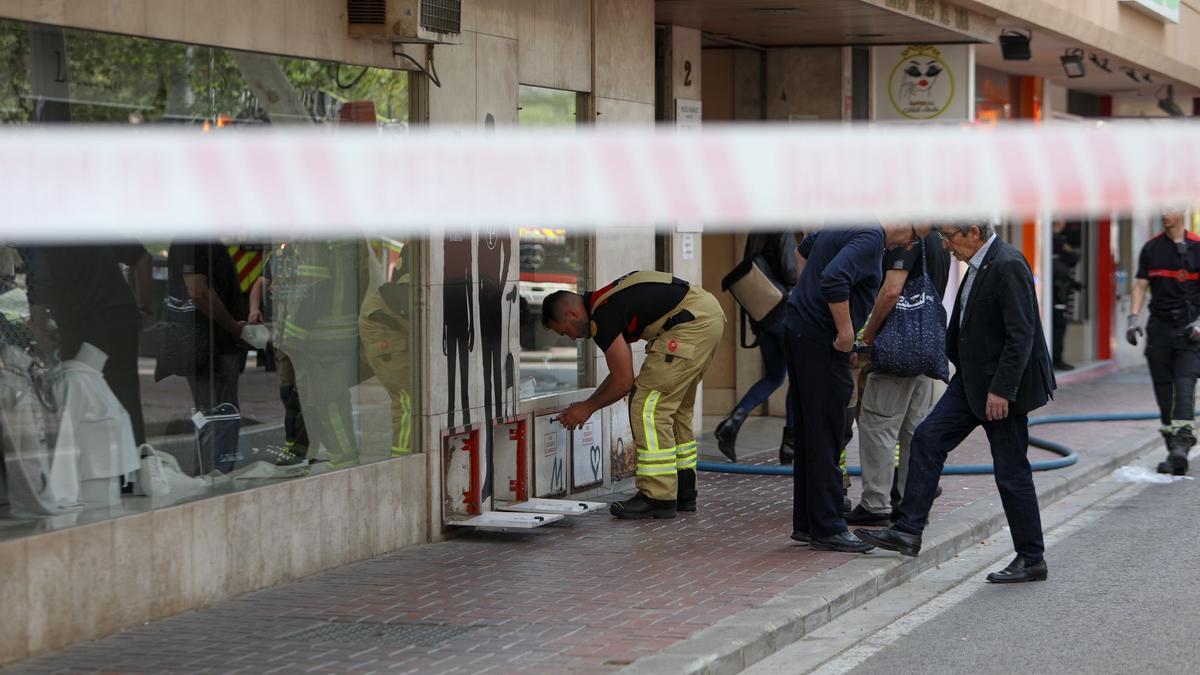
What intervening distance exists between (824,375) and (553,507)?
184cm

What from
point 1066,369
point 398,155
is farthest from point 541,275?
point 1066,369

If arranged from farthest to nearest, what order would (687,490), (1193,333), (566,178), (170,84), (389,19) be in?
(1193,333)
(687,490)
(389,19)
(170,84)
(566,178)

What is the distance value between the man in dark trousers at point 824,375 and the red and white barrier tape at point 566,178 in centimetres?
521

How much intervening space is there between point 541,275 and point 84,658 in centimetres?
452

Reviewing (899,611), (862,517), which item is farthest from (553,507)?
(899,611)

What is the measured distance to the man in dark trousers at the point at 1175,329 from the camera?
1177 centimetres

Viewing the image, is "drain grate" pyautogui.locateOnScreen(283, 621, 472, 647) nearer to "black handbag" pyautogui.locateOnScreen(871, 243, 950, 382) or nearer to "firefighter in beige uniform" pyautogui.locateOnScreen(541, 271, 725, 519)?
"firefighter in beige uniform" pyautogui.locateOnScreen(541, 271, 725, 519)

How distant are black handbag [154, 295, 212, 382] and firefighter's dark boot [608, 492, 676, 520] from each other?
292 cm

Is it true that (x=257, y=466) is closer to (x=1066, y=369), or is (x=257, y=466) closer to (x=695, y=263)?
(x=695, y=263)

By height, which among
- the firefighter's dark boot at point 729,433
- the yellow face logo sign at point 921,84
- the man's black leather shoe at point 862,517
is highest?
the yellow face logo sign at point 921,84

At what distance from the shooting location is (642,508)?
9.47 meters

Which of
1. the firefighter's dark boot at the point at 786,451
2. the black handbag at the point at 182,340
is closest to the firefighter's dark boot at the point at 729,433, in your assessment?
the firefighter's dark boot at the point at 786,451

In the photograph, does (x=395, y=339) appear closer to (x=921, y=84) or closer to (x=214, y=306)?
(x=214, y=306)

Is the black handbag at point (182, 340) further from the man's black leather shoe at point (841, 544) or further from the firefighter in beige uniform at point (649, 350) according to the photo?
the man's black leather shoe at point (841, 544)
